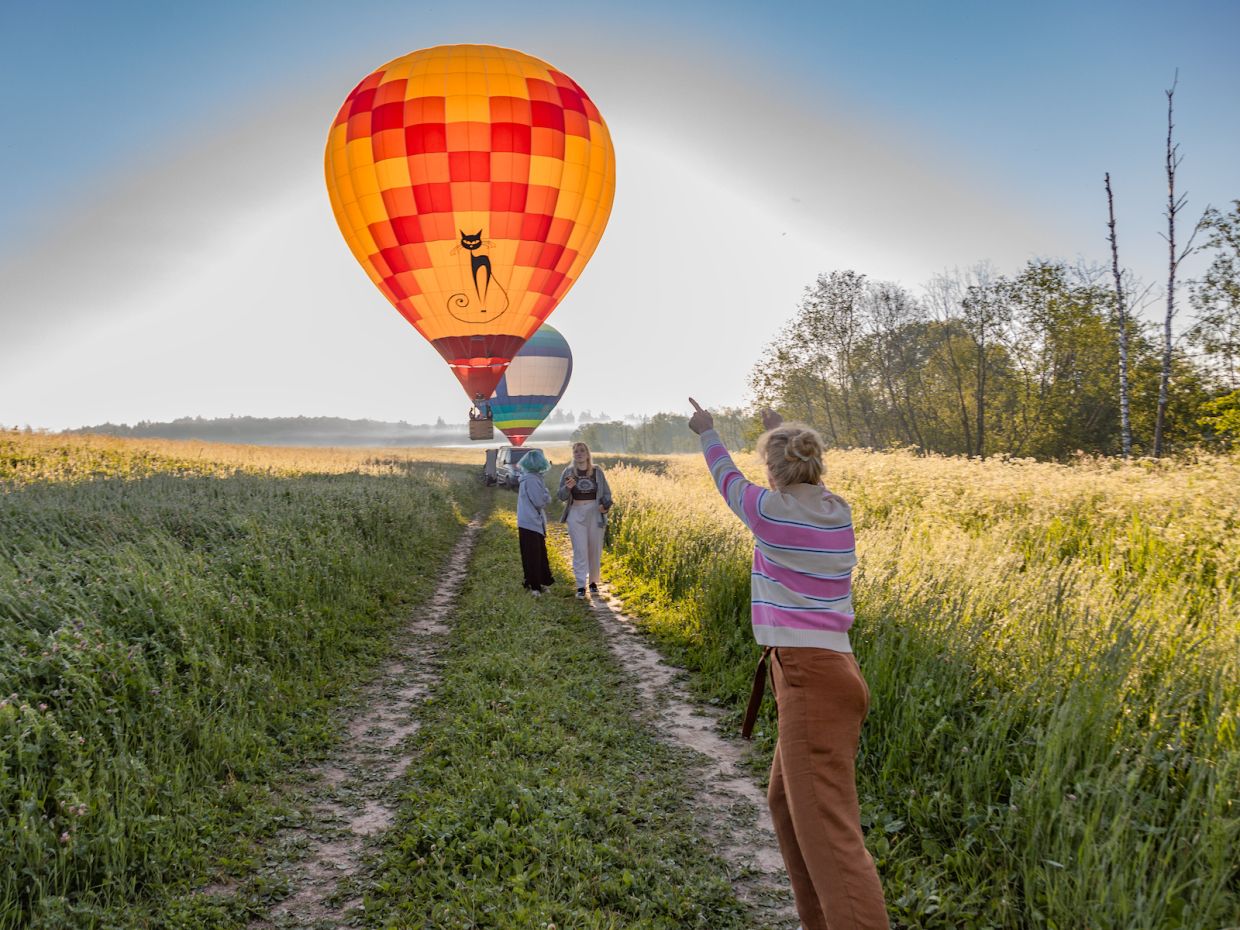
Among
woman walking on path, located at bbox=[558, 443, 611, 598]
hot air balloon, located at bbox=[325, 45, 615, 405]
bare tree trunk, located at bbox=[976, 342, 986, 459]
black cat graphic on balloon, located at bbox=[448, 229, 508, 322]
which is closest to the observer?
woman walking on path, located at bbox=[558, 443, 611, 598]

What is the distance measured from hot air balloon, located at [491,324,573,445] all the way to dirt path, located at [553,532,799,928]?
64.8 feet

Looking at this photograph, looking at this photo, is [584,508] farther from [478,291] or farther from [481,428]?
[481,428]

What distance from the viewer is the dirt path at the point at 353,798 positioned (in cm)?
384

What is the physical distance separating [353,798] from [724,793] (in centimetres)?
278

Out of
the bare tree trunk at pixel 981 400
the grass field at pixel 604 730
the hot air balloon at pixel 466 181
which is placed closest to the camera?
the grass field at pixel 604 730

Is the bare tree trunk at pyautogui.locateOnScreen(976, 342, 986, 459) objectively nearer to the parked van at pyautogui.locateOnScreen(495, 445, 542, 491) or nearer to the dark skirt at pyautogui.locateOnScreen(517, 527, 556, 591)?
the parked van at pyautogui.locateOnScreen(495, 445, 542, 491)

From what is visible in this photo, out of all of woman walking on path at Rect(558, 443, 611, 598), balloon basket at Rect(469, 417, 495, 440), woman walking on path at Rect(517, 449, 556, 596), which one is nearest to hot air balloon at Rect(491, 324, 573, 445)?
balloon basket at Rect(469, 417, 495, 440)

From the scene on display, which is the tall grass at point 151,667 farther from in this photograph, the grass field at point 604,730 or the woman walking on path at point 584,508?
the woman walking on path at point 584,508

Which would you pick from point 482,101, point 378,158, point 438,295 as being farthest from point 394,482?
point 482,101

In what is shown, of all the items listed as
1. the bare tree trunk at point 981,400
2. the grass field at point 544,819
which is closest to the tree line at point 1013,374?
the bare tree trunk at point 981,400

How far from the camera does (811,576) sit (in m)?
3.04

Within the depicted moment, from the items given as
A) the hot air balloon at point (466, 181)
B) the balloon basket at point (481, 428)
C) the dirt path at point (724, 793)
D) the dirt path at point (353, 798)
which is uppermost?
the hot air balloon at point (466, 181)

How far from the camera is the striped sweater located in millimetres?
3006

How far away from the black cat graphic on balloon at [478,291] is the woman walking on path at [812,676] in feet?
36.7
